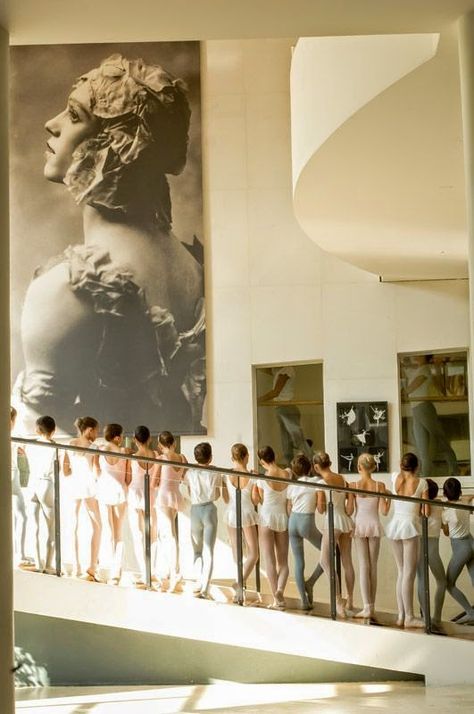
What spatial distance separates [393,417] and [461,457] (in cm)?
117

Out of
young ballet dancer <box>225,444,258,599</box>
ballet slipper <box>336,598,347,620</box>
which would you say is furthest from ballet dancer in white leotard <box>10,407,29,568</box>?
ballet slipper <box>336,598,347,620</box>

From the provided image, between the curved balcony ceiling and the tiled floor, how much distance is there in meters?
4.43

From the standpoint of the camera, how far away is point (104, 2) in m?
4.18

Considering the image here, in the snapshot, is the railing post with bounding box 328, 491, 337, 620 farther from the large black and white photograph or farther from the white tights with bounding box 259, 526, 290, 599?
the large black and white photograph

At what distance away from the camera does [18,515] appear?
409 inches

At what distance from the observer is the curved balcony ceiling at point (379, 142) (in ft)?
21.4

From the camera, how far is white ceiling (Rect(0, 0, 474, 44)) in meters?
4.20

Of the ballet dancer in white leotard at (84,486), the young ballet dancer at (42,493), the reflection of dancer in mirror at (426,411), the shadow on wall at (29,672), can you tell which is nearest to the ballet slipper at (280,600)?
the ballet dancer in white leotard at (84,486)

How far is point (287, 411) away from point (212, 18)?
12443mm

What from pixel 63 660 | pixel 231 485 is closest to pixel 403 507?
pixel 231 485

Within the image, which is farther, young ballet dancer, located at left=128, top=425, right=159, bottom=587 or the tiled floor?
young ballet dancer, located at left=128, top=425, right=159, bottom=587

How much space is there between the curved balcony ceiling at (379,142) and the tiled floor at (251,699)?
4432mm

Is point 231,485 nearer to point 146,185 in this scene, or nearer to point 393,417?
point 393,417

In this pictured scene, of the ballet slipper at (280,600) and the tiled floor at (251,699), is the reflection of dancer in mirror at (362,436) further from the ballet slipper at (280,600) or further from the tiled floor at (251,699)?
the tiled floor at (251,699)
